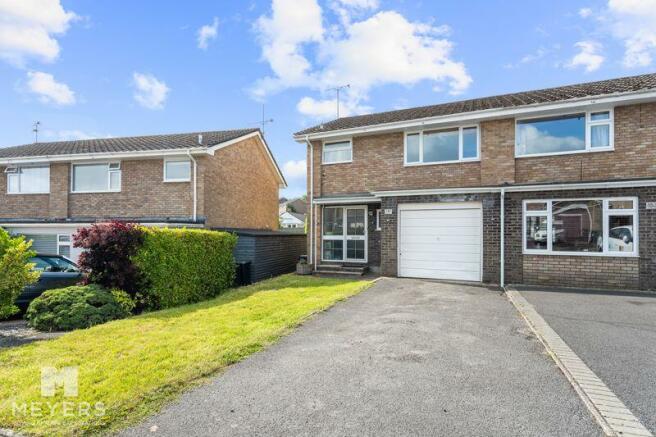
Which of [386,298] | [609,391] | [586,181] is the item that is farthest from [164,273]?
[586,181]

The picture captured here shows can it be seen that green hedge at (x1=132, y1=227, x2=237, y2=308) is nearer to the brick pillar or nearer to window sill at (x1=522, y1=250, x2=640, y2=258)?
window sill at (x1=522, y1=250, x2=640, y2=258)

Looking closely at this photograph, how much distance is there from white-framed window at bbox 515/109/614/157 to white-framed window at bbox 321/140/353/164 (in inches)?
218

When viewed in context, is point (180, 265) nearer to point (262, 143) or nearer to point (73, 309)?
point (73, 309)

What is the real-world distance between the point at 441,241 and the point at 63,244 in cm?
1450

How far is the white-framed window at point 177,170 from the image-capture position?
14273 millimetres

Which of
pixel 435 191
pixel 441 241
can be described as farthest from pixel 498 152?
pixel 441 241

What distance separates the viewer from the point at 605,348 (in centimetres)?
471

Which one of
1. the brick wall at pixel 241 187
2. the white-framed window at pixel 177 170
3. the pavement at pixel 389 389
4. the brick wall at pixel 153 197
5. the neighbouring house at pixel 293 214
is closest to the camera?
the pavement at pixel 389 389

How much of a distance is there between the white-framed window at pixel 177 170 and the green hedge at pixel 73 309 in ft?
24.6

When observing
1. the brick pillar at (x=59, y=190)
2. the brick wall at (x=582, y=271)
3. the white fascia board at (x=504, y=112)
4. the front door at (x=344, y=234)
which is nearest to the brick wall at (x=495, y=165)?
the white fascia board at (x=504, y=112)

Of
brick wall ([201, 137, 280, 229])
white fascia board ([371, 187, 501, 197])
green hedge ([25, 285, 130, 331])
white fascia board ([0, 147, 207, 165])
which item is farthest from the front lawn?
white fascia board ([0, 147, 207, 165])

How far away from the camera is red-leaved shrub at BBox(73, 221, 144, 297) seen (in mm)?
7785

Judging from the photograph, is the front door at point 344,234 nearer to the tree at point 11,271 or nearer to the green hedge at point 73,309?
the green hedge at point 73,309

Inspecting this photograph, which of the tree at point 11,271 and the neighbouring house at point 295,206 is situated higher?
the neighbouring house at point 295,206
